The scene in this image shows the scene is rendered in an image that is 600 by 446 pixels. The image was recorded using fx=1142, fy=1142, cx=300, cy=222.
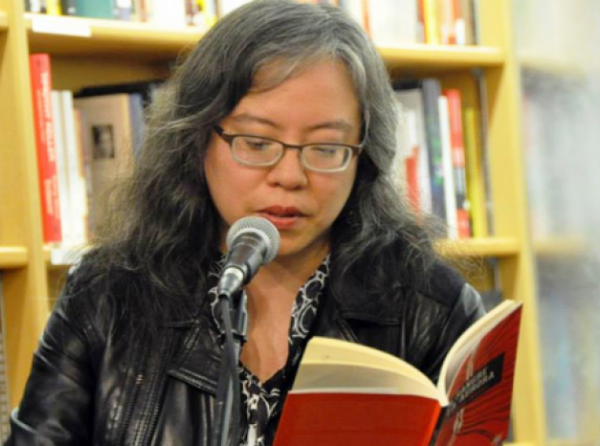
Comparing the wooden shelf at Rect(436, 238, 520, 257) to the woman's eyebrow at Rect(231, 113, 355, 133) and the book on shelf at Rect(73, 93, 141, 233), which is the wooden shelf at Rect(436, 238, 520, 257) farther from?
the woman's eyebrow at Rect(231, 113, 355, 133)

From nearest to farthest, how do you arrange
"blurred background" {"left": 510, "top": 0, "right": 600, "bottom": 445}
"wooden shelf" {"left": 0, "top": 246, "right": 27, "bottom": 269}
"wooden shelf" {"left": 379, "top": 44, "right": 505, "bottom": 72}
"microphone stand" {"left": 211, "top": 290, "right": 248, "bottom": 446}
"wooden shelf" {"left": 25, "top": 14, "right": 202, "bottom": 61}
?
"microphone stand" {"left": 211, "top": 290, "right": 248, "bottom": 446} → "wooden shelf" {"left": 0, "top": 246, "right": 27, "bottom": 269} → "wooden shelf" {"left": 25, "top": 14, "right": 202, "bottom": 61} → "wooden shelf" {"left": 379, "top": 44, "right": 505, "bottom": 72} → "blurred background" {"left": 510, "top": 0, "right": 600, "bottom": 445}

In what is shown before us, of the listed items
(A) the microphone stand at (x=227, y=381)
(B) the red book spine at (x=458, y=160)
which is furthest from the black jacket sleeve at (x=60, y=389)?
(B) the red book spine at (x=458, y=160)

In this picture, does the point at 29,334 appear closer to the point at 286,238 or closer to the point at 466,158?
the point at 286,238

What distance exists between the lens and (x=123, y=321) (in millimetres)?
1581

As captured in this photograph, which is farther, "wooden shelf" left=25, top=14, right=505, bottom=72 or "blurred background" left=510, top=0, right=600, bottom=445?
"blurred background" left=510, top=0, right=600, bottom=445

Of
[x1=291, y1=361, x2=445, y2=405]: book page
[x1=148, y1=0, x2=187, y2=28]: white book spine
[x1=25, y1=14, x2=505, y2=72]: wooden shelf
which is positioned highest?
[x1=148, y1=0, x2=187, y2=28]: white book spine

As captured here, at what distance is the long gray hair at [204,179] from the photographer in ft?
5.11

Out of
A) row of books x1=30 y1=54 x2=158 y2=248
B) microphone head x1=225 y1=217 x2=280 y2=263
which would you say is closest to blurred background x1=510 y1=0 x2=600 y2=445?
row of books x1=30 y1=54 x2=158 y2=248

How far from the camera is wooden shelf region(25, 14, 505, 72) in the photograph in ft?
6.73

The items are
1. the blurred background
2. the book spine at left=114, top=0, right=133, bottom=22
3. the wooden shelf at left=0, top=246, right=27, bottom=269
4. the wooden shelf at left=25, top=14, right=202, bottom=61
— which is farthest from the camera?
the blurred background

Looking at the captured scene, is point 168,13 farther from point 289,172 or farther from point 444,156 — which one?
point 289,172

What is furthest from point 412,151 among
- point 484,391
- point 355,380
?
point 355,380

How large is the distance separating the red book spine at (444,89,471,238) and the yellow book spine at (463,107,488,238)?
0.03 meters

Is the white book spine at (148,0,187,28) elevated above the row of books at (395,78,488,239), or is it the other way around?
the white book spine at (148,0,187,28)
